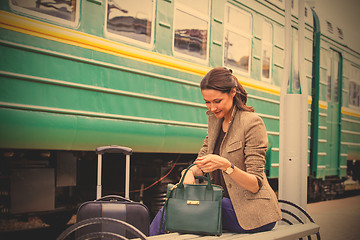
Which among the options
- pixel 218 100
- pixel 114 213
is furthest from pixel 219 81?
pixel 114 213

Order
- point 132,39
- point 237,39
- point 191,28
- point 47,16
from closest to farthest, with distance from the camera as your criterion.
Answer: point 47,16, point 132,39, point 191,28, point 237,39

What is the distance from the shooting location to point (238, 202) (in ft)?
7.71

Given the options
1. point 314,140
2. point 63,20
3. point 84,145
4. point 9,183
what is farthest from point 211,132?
point 314,140

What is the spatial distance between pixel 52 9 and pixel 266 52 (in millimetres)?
3585

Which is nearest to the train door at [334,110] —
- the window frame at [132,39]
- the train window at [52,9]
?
the window frame at [132,39]

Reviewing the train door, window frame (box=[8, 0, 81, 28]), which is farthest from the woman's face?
the train door

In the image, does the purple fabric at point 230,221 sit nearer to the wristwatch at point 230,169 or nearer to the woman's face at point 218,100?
the wristwatch at point 230,169

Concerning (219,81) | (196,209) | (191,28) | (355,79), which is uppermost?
(355,79)

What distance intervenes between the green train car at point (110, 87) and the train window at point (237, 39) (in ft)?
0.04

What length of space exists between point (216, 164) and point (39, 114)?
65.9 inches

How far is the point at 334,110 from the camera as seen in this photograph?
8.07m

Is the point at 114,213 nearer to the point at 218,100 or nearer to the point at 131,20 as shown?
the point at 218,100

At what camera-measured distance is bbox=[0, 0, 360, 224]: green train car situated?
315 cm

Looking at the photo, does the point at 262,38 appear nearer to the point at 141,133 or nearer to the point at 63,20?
the point at 141,133
